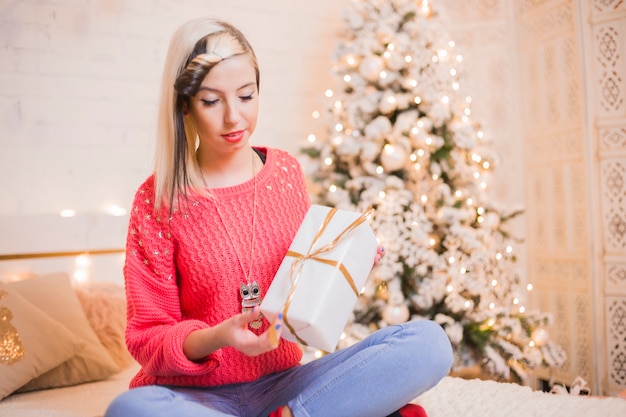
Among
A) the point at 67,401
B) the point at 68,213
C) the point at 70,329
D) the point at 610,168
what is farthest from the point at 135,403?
the point at 610,168

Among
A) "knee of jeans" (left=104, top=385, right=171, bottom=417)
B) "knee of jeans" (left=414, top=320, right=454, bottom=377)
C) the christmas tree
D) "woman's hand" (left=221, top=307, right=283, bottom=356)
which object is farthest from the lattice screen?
"knee of jeans" (left=104, top=385, right=171, bottom=417)

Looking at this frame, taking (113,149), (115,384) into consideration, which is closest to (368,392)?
(115,384)

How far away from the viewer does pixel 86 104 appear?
2.57 meters

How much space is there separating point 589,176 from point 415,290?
95 centimetres

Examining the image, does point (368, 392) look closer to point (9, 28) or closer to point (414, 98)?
point (414, 98)

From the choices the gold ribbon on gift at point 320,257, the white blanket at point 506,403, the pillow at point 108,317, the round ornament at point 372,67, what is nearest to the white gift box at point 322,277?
the gold ribbon on gift at point 320,257

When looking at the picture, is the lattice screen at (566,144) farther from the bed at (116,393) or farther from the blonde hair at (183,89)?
the blonde hair at (183,89)

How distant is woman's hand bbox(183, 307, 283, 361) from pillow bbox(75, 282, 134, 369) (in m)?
1.04

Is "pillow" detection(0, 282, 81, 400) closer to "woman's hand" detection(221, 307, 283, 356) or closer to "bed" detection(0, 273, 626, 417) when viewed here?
"bed" detection(0, 273, 626, 417)

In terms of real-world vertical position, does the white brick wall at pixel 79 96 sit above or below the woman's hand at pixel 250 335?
above

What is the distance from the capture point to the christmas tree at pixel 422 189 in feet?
8.00

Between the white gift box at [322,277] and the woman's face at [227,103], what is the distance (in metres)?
0.24

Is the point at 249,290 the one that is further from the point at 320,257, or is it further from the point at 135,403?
the point at 135,403

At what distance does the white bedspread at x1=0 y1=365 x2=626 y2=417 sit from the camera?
1542 mm
